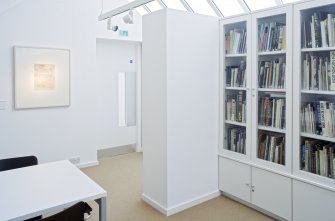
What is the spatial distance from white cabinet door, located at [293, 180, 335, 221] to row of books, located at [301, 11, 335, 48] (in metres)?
1.36

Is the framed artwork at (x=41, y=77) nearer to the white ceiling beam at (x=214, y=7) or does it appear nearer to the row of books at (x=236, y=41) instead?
the white ceiling beam at (x=214, y=7)

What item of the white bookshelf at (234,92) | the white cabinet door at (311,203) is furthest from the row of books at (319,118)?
the white bookshelf at (234,92)

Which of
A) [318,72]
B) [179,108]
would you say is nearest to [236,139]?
[179,108]

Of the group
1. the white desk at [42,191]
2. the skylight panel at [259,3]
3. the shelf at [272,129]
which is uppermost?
the skylight panel at [259,3]

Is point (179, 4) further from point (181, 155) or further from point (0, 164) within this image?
point (0, 164)

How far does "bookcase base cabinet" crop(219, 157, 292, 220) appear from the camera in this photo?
3.09m

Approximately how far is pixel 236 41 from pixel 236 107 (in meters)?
0.80

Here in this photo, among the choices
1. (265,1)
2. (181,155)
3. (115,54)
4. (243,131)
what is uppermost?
(265,1)

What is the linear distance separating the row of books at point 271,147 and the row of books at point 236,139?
0.24 metres

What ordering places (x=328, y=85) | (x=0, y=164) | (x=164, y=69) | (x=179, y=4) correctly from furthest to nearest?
(x=179, y=4), (x=164, y=69), (x=328, y=85), (x=0, y=164)

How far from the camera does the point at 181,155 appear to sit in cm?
342

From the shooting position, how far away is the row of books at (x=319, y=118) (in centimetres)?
277

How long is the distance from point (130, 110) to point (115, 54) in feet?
3.82

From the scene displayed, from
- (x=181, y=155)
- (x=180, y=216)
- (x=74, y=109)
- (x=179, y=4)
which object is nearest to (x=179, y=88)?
(x=181, y=155)
